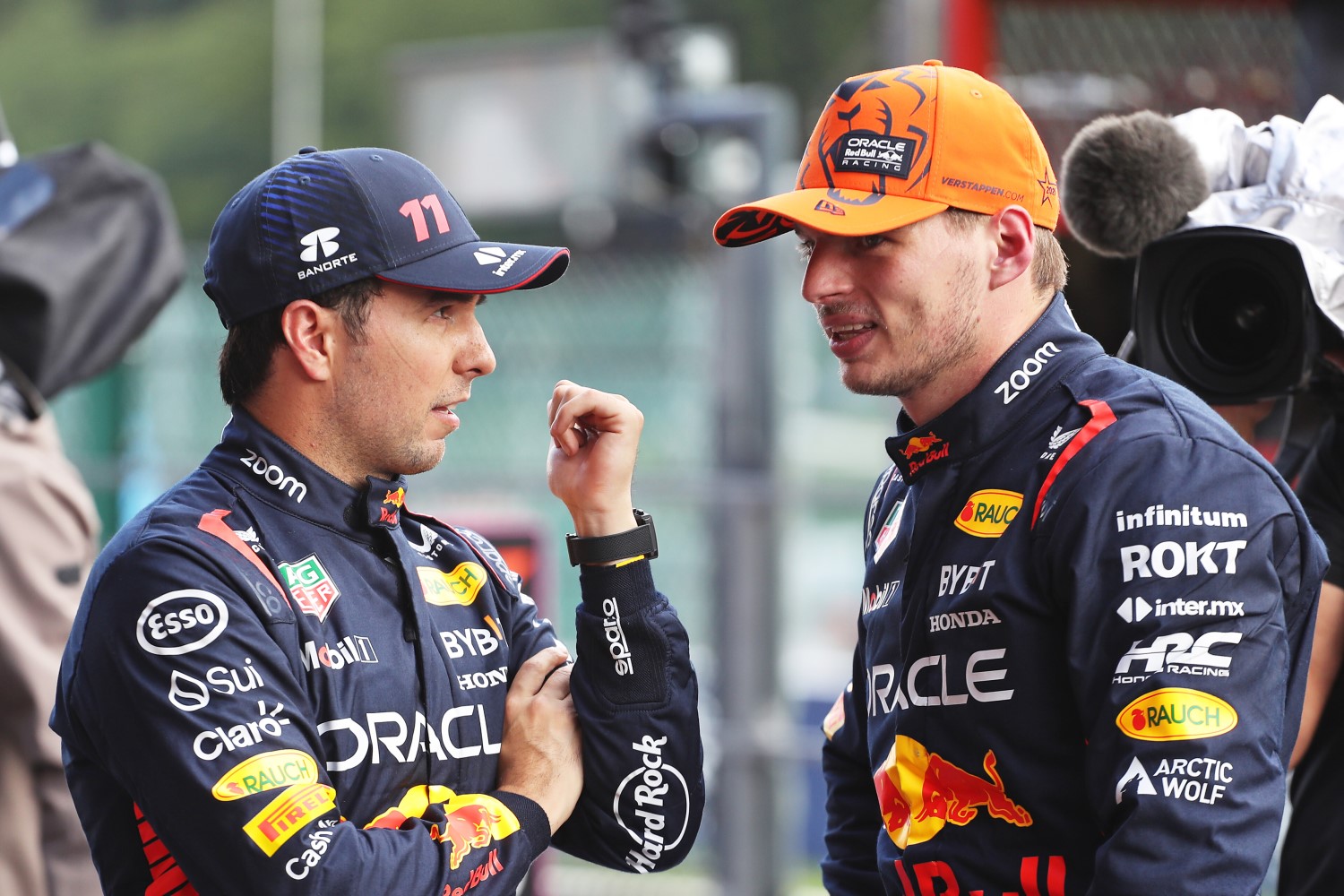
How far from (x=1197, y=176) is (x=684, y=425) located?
219 inches

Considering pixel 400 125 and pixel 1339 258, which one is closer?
pixel 1339 258

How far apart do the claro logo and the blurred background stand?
5.77 ft

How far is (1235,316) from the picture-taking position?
2781 millimetres

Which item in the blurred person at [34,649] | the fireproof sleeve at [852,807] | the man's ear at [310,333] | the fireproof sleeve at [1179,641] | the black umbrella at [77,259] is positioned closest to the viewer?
the fireproof sleeve at [1179,641]

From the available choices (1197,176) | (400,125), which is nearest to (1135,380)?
(1197,176)

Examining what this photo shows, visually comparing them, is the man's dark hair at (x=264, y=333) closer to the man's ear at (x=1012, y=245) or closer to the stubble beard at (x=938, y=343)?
the stubble beard at (x=938, y=343)

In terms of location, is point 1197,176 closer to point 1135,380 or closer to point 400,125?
point 1135,380

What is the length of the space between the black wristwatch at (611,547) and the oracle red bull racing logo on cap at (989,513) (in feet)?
1.51

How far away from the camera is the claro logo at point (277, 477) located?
231 centimetres

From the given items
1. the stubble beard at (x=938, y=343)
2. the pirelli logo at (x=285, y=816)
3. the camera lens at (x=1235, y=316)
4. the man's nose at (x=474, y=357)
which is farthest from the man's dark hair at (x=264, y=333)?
the camera lens at (x=1235, y=316)

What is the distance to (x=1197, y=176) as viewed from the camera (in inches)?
108

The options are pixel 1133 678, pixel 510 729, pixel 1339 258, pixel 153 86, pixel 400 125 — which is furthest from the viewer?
pixel 153 86

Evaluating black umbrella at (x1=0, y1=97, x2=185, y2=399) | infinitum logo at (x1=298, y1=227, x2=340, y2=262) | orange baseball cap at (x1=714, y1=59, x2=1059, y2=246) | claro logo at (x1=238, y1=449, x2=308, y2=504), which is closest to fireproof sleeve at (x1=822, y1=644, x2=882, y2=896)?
orange baseball cap at (x1=714, y1=59, x2=1059, y2=246)

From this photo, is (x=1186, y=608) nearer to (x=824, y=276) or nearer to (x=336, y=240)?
(x=824, y=276)
